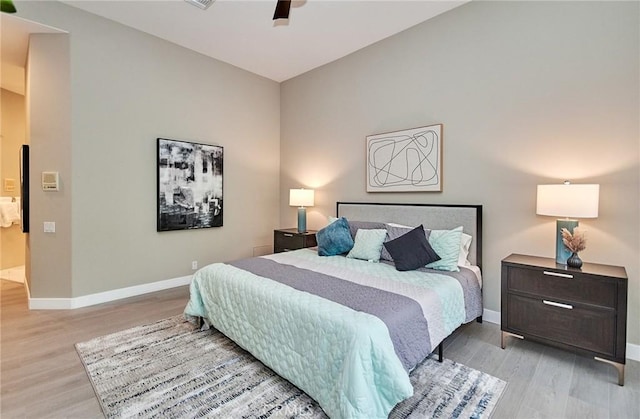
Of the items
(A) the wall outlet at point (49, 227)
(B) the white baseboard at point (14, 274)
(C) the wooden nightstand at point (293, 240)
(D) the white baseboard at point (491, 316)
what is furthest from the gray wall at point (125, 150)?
(D) the white baseboard at point (491, 316)

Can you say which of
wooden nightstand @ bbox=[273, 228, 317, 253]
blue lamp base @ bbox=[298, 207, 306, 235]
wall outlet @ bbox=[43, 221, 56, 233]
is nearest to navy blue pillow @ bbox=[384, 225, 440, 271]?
wooden nightstand @ bbox=[273, 228, 317, 253]

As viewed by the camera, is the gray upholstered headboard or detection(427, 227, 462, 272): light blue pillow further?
the gray upholstered headboard

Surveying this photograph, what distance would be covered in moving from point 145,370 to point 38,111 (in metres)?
3.09

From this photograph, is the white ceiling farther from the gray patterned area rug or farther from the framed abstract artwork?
the gray patterned area rug

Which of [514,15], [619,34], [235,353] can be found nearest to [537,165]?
[619,34]

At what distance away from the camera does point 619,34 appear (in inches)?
95.0

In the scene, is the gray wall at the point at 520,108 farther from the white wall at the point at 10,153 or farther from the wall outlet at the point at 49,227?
the white wall at the point at 10,153

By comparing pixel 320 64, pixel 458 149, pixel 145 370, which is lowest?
pixel 145 370

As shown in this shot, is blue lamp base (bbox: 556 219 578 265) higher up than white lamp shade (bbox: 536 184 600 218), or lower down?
lower down

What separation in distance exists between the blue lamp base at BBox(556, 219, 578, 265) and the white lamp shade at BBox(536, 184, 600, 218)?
0.24m

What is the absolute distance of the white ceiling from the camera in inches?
128

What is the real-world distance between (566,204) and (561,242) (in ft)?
1.26

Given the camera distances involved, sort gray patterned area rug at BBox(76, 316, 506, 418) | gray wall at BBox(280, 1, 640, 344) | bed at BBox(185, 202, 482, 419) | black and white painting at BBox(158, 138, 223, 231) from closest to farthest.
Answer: bed at BBox(185, 202, 482, 419) → gray patterned area rug at BBox(76, 316, 506, 418) → gray wall at BBox(280, 1, 640, 344) → black and white painting at BBox(158, 138, 223, 231)

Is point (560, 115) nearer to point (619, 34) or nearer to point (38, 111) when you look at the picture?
point (619, 34)
